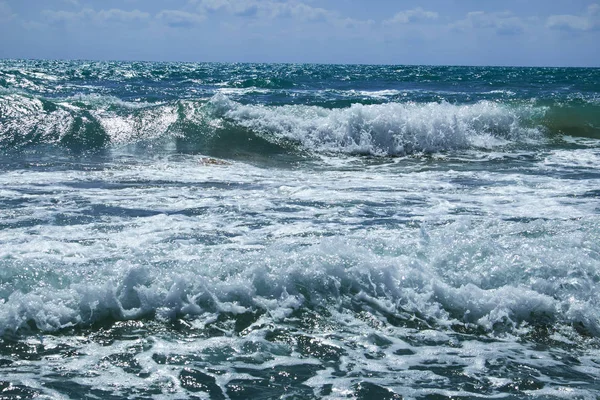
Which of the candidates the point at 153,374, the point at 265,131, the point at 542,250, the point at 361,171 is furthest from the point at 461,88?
the point at 153,374

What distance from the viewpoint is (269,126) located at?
15.2 meters

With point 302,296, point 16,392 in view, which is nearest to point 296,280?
point 302,296

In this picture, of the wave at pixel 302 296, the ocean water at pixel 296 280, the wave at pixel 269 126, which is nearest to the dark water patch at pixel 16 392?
the ocean water at pixel 296 280

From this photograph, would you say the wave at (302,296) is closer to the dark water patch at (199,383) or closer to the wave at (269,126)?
the dark water patch at (199,383)

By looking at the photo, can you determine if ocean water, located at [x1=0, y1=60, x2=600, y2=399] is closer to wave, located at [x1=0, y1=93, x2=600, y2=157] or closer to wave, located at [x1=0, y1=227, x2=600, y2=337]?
wave, located at [x1=0, y1=227, x2=600, y2=337]

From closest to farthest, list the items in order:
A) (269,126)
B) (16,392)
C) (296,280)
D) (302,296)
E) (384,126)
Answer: (16,392) < (302,296) < (296,280) < (384,126) < (269,126)

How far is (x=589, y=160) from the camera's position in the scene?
1229 centimetres

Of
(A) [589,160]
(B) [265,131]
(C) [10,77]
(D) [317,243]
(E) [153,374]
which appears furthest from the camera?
(C) [10,77]

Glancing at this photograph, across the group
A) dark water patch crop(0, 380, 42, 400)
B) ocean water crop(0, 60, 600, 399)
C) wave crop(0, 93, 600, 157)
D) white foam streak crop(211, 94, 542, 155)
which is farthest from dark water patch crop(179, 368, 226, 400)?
white foam streak crop(211, 94, 542, 155)

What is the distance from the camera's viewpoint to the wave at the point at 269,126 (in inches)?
546

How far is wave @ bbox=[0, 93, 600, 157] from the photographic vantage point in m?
13.9

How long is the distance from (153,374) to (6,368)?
0.94m

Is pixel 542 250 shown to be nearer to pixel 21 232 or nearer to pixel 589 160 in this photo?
pixel 21 232

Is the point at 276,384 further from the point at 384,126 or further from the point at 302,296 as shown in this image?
the point at 384,126
